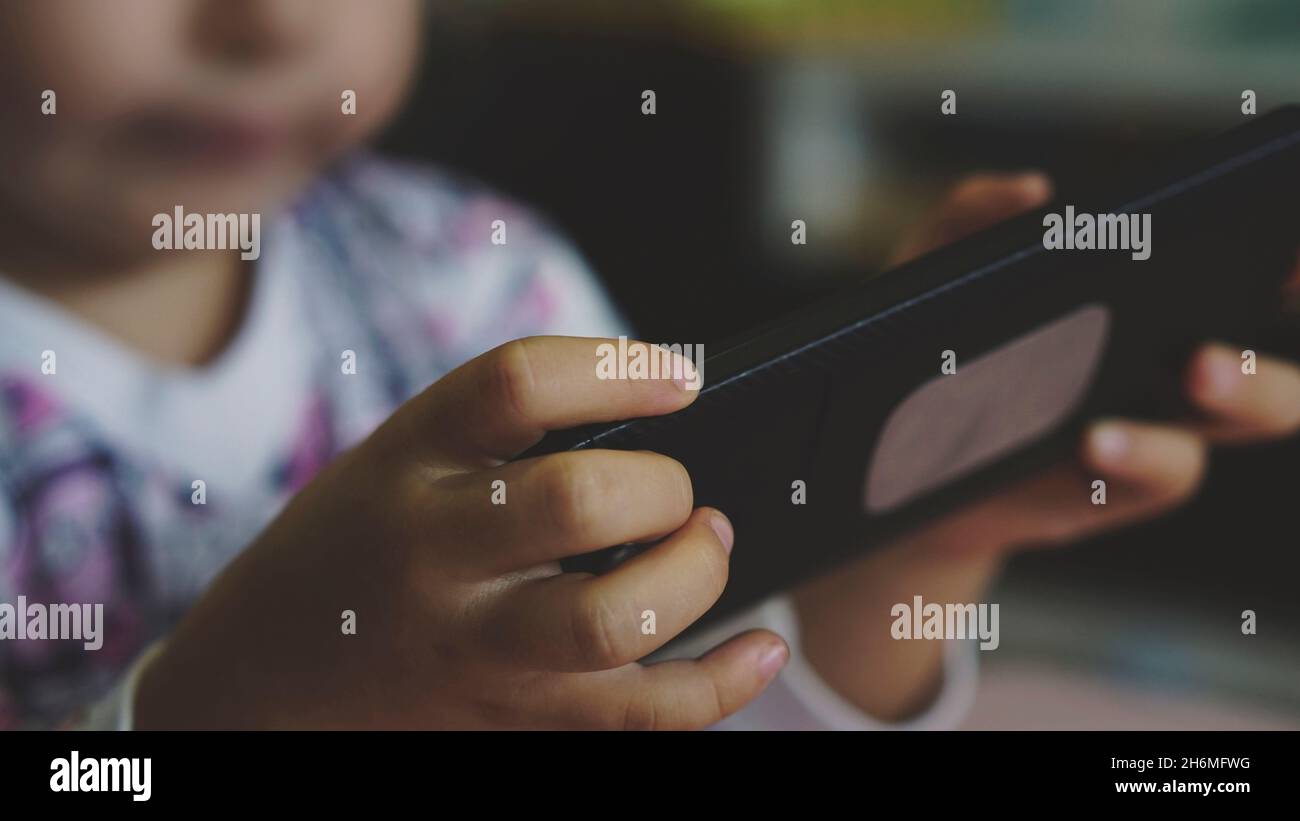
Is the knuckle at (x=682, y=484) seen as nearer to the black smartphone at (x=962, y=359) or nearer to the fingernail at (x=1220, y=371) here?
the black smartphone at (x=962, y=359)

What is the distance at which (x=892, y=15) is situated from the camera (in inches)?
38.8

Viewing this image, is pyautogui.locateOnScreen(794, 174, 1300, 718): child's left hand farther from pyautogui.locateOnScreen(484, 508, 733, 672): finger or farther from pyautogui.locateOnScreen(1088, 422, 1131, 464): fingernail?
pyautogui.locateOnScreen(484, 508, 733, 672): finger

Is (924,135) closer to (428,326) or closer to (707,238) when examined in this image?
(707,238)

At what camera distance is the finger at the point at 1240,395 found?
1.61 ft

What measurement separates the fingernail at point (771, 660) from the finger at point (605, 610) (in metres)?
0.04

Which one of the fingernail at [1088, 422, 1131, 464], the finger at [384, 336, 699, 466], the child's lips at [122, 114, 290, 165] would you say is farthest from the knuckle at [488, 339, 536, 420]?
the fingernail at [1088, 422, 1131, 464]

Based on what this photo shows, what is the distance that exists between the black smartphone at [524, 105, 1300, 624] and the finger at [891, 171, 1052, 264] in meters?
0.11

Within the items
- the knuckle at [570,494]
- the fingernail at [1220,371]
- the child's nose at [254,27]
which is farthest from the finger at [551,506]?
the fingernail at [1220,371]

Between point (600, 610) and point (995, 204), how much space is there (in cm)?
36

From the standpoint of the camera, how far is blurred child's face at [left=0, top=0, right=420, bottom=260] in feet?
1.24

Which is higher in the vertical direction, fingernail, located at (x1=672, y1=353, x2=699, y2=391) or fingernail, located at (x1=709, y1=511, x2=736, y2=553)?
fingernail, located at (x1=672, y1=353, x2=699, y2=391)

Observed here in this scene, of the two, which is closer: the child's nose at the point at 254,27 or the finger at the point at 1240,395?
the child's nose at the point at 254,27
